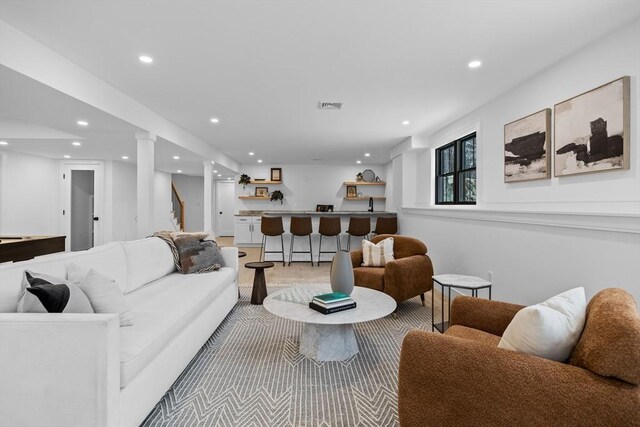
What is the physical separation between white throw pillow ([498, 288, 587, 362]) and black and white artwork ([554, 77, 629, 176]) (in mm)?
1484

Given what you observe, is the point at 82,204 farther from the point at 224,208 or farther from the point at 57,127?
the point at 57,127

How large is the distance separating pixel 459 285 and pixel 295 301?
4.40 ft

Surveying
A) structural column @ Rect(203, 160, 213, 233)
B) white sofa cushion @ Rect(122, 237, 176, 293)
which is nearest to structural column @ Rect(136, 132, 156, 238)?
white sofa cushion @ Rect(122, 237, 176, 293)

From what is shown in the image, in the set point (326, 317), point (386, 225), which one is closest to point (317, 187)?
point (386, 225)

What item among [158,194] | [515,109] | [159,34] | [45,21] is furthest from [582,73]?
[158,194]

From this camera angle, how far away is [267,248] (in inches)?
249

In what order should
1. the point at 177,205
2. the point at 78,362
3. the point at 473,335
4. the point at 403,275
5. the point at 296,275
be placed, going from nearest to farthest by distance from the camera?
the point at 78,362 → the point at 473,335 → the point at 403,275 → the point at 296,275 → the point at 177,205

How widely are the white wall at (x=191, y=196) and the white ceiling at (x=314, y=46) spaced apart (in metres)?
7.60

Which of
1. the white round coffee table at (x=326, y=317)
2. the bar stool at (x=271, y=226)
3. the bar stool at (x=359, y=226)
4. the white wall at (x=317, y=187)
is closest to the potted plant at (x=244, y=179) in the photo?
the white wall at (x=317, y=187)

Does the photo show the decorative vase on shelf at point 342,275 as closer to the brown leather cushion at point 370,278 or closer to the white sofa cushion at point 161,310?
the brown leather cushion at point 370,278

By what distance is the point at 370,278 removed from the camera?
3.46m

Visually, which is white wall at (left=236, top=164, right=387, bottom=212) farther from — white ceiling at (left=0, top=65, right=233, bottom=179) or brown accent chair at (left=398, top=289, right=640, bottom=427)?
brown accent chair at (left=398, top=289, right=640, bottom=427)

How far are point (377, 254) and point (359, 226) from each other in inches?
89.3

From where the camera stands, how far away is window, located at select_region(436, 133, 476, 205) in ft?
14.2
